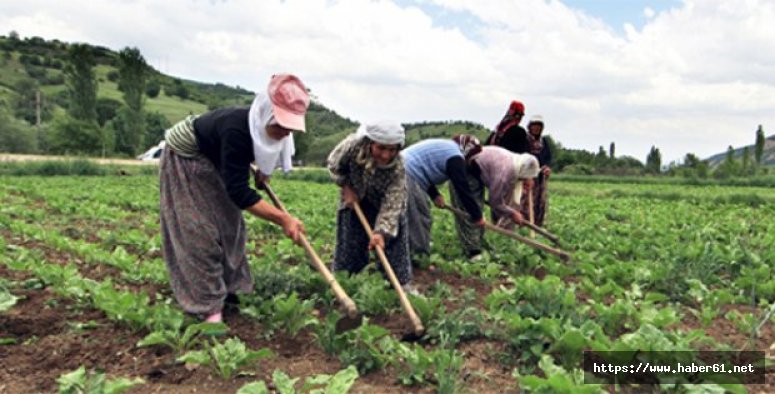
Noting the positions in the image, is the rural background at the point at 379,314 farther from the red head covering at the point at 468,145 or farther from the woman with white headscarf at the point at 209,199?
the red head covering at the point at 468,145

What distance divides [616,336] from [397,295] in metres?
1.36

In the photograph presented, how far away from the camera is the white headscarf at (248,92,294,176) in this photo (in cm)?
317

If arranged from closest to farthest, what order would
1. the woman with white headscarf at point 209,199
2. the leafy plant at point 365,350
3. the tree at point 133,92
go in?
the leafy plant at point 365,350 → the woman with white headscarf at point 209,199 → the tree at point 133,92

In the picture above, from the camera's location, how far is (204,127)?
3.54 meters

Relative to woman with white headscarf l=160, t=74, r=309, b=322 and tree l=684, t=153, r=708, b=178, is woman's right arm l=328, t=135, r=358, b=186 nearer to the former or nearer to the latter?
woman with white headscarf l=160, t=74, r=309, b=322

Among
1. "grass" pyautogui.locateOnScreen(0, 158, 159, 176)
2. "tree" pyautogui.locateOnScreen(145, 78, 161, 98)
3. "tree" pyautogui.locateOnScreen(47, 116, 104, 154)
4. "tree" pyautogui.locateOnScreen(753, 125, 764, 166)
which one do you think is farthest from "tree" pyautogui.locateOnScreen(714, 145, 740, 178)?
"tree" pyautogui.locateOnScreen(145, 78, 161, 98)

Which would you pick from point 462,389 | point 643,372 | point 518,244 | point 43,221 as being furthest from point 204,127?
point 43,221

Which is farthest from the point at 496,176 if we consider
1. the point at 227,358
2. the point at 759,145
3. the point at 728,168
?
the point at 759,145

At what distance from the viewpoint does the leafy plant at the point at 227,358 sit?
8.89 ft

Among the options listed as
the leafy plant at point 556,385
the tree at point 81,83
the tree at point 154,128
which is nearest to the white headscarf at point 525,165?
the leafy plant at point 556,385

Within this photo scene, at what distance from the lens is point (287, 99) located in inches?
123

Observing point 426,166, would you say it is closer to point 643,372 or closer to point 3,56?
point 643,372

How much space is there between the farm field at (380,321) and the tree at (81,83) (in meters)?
40.5

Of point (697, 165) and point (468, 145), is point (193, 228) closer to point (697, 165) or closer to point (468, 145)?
point (468, 145)
